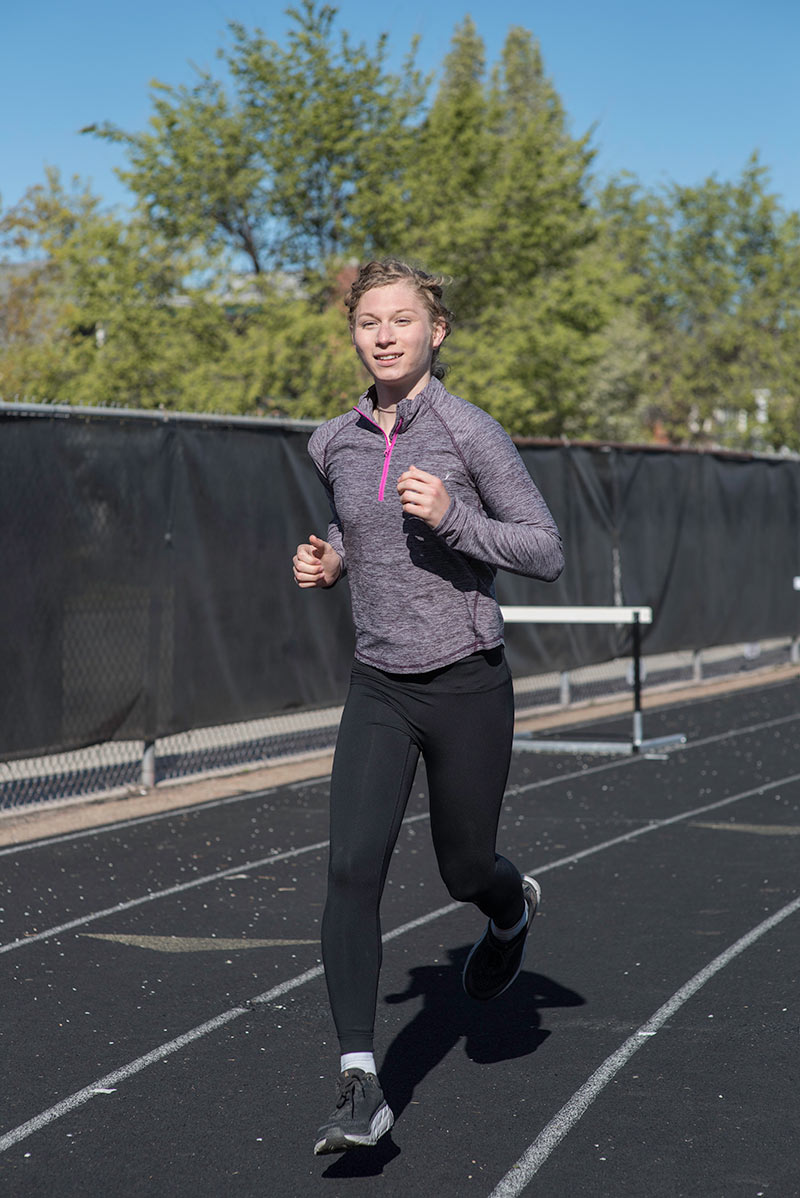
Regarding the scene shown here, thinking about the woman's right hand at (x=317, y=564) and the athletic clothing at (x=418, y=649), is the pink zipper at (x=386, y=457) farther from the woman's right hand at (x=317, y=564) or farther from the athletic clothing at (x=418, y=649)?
the woman's right hand at (x=317, y=564)

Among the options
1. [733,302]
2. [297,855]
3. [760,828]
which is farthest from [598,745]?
[733,302]

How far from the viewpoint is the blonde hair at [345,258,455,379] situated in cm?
408

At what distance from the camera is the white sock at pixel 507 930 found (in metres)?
4.51

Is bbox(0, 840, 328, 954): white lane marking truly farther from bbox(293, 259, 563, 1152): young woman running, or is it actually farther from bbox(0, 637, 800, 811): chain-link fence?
bbox(293, 259, 563, 1152): young woman running

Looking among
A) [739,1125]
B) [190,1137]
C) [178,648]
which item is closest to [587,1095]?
[739,1125]

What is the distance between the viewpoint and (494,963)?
15.1 ft

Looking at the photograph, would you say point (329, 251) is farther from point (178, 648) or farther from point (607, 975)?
point (607, 975)

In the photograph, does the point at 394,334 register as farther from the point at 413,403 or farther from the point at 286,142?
the point at 286,142

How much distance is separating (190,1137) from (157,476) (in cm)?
633

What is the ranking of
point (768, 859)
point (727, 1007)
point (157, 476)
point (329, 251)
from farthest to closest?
point (329, 251), point (157, 476), point (768, 859), point (727, 1007)

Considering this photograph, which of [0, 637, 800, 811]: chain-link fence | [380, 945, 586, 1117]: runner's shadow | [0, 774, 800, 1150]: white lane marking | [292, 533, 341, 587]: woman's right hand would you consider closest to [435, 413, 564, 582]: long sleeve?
[292, 533, 341, 587]: woman's right hand

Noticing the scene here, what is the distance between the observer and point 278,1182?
385 centimetres

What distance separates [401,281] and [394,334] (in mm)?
147

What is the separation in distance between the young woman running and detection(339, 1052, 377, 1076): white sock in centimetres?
1
